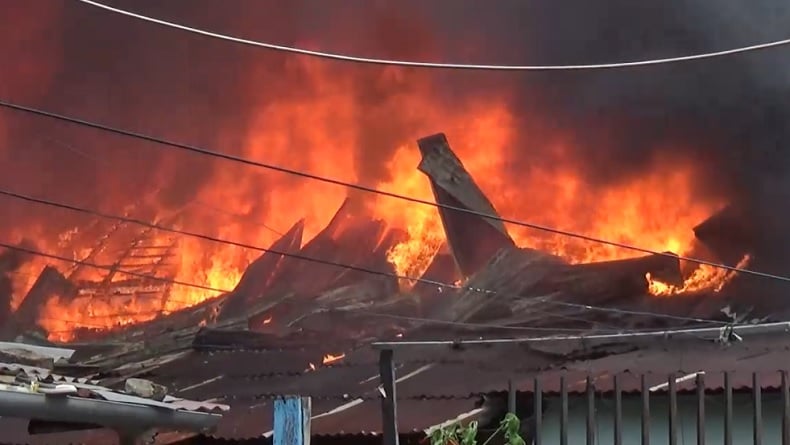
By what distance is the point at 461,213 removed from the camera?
10.8 m

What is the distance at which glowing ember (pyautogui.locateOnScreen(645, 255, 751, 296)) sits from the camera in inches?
385

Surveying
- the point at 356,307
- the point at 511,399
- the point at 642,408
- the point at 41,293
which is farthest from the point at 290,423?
the point at 41,293

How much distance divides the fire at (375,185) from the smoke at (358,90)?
4cm

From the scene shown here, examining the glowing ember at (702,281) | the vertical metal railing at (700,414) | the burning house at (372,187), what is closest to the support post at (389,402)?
the vertical metal railing at (700,414)

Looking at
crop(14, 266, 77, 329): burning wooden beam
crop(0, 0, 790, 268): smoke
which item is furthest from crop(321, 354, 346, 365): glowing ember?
crop(14, 266, 77, 329): burning wooden beam

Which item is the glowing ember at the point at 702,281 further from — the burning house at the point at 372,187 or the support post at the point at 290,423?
the support post at the point at 290,423

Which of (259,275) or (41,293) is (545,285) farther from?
(41,293)

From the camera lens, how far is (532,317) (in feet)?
33.4

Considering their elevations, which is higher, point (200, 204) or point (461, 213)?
point (200, 204)

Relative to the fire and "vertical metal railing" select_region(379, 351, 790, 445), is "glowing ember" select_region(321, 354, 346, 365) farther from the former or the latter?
"vertical metal railing" select_region(379, 351, 790, 445)

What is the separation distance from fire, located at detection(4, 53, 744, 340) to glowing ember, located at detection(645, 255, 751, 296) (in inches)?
16.1

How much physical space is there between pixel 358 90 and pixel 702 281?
5049 millimetres

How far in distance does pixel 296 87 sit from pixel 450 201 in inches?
109

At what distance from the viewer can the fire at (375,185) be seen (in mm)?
10617
